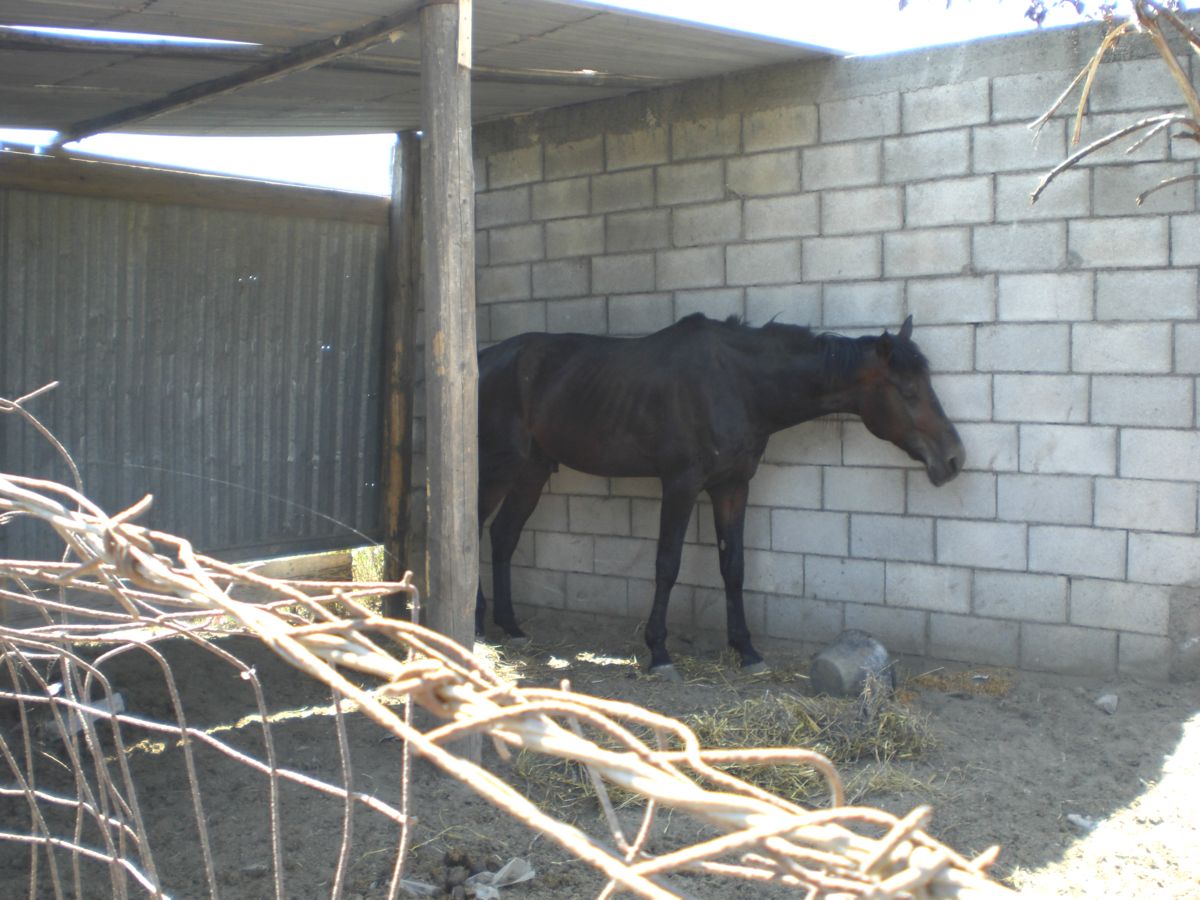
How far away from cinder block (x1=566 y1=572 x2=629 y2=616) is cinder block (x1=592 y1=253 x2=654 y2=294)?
64.5 inches

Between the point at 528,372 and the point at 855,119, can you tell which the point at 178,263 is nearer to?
the point at 528,372

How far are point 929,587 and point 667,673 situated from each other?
4.33ft

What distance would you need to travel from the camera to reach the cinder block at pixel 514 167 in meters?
6.71

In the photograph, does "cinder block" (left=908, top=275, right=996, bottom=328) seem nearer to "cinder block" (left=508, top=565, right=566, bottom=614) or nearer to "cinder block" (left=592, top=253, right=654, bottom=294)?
"cinder block" (left=592, top=253, right=654, bottom=294)

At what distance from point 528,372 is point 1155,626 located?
3.30 meters

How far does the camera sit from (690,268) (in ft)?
20.2

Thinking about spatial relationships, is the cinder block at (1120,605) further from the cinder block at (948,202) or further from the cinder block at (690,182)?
the cinder block at (690,182)

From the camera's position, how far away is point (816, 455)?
5.81 meters

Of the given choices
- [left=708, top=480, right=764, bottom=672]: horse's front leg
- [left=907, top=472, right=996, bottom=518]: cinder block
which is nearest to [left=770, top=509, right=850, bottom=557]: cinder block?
[left=708, top=480, right=764, bottom=672]: horse's front leg

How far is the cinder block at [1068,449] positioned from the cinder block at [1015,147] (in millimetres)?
1192

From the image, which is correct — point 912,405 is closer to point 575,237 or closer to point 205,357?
point 575,237

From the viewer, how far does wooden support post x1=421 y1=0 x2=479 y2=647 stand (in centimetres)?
408

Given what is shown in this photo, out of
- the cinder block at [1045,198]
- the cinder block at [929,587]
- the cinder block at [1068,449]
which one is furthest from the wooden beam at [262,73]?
the cinder block at [929,587]

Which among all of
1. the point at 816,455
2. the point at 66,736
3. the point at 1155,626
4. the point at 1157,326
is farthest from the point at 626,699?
the point at 66,736
